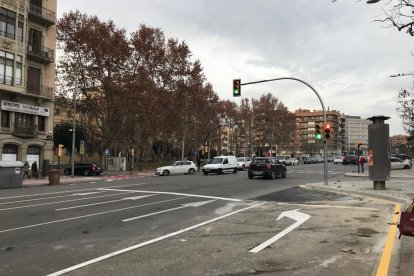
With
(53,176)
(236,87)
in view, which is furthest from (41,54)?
(236,87)

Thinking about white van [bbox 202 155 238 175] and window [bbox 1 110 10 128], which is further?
window [bbox 1 110 10 128]

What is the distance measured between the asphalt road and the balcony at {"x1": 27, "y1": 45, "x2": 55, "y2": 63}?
30.9 meters

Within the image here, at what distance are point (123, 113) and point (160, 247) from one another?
155 feet

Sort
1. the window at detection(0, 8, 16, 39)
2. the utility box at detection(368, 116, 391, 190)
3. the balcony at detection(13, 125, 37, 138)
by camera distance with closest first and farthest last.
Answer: the utility box at detection(368, 116, 391, 190)
the window at detection(0, 8, 16, 39)
the balcony at detection(13, 125, 37, 138)

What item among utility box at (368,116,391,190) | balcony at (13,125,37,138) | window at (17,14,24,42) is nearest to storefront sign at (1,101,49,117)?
balcony at (13,125,37,138)

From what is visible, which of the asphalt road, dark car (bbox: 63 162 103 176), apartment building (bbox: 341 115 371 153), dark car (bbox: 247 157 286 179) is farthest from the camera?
apartment building (bbox: 341 115 371 153)

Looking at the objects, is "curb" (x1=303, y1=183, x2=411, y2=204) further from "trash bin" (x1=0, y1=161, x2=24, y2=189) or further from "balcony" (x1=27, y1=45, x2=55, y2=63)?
"balcony" (x1=27, y1=45, x2=55, y2=63)

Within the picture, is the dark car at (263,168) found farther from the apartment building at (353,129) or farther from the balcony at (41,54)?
the apartment building at (353,129)

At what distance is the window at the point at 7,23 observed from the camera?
39044 mm

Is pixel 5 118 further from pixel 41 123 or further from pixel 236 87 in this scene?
pixel 236 87

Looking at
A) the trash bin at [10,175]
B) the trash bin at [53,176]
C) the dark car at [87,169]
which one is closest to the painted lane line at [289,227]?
the trash bin at [10,175]

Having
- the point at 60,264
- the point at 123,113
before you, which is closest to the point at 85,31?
the point at 123,113

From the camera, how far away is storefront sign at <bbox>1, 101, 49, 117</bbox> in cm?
3975

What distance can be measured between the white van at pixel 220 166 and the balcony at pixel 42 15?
2226 centimetres
